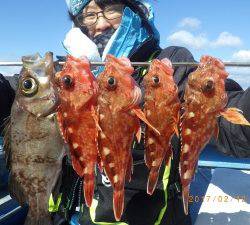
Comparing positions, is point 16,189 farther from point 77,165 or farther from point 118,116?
point 118,116

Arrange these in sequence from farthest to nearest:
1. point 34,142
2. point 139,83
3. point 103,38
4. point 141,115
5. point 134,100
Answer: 1. point 103,38
2. point 139,83
3. point 34,142
4. point 134,100
5. point 141,115

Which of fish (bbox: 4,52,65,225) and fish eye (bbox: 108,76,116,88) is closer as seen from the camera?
fish eye (bbox: 108,76,116,88)

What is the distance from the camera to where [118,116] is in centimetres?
306

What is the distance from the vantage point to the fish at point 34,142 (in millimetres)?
3150

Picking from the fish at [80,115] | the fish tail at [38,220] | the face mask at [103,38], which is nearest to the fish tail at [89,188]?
the fish at [80,115]

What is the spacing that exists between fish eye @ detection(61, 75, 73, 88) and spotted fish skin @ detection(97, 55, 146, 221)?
22cm

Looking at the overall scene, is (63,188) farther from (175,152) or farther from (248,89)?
(248,89)

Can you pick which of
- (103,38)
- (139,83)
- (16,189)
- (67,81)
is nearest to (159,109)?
(67,81)

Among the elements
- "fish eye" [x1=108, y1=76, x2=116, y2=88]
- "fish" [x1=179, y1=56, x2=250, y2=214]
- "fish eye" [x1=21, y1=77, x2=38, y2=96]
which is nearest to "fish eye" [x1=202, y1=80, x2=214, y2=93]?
"fish" [x1=179, y1=56, x2=250, y2=214]

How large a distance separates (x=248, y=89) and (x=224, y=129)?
1.55ft

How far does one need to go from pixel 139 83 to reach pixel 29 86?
4.09 ft

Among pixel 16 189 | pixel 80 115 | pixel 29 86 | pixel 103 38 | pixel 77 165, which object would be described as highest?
pixel 103 38

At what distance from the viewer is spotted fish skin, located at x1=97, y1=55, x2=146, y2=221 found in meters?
3.04

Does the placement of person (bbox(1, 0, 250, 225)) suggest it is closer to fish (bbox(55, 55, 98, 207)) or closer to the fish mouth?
fish (bbox(55, 55, 98, 207))
